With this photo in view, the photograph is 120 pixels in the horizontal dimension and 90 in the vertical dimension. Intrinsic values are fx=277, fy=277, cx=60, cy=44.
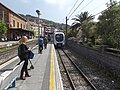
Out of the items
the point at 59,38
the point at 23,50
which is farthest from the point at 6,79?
the point at 59,38

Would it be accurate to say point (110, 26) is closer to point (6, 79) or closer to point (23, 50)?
point (23, 50)

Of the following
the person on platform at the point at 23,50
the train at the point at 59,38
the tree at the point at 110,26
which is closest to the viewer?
the person on platform at the point at 23,50

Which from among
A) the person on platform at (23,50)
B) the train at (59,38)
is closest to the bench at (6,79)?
the person on platform at (23,50)

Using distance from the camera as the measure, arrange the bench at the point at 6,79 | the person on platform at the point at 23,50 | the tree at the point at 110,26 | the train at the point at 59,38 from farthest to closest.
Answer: the train at the point at 59,38, the tree at the point at 110,26, the person on platform at the point at 23,50, the bench at the point at 6,79

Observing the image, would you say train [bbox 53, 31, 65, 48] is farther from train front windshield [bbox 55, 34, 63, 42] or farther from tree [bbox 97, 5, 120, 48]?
tree [bbox 97, 5, 120, 48]

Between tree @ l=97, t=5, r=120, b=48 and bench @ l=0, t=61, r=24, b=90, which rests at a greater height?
tree @ l=97, t=5, r=120, b=48

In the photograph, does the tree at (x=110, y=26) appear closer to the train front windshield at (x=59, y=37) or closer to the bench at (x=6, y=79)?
the train front windshield at (x=59, y=37)

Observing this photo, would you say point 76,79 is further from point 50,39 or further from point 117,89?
point 50,39

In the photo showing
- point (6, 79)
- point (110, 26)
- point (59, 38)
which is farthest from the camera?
point (59, 38)

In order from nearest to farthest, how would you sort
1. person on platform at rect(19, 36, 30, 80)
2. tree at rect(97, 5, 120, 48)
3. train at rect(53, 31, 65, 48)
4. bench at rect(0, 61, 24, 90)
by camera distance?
1. bench at rect(0, 61, 24, 90)
2. person on platform at rect(19, 36, 30, 80)
3. tree at rect(97, 5, 120, 48)
4. train at rect(53, 31, 65, 48)

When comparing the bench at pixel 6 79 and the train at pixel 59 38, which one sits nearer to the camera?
the bench at pixel 6 79

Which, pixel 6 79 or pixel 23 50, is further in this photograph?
pixel 23 50

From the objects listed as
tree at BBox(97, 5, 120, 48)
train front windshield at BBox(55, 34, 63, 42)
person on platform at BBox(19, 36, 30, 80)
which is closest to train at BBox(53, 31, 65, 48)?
train front windshield at BBox(55, 34, 63, 42)

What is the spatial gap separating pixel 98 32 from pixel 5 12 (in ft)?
163
